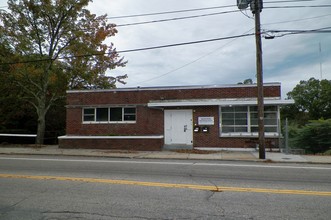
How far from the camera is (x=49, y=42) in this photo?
874 inches

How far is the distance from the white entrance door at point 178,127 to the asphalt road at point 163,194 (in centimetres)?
838

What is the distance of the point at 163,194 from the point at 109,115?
553 inches

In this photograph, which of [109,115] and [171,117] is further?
[109,115]

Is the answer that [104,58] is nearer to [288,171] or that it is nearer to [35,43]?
[35,43]

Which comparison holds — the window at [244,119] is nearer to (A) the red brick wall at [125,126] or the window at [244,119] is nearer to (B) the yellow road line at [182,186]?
(A) the red brick wall at [125,126]

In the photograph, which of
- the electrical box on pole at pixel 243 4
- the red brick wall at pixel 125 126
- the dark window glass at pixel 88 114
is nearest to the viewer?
the electrical box on pole at pixel 243 4

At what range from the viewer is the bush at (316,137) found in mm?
18500

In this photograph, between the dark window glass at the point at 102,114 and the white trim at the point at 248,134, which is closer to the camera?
the white trim at the point at 248,134

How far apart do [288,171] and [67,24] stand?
18.2m

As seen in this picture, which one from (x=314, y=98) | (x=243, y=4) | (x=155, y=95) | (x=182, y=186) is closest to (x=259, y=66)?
(x=243, y=4)

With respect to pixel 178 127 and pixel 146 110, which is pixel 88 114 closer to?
pixel 146 110

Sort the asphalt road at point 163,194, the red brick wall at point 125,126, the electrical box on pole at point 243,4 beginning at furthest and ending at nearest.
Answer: the red brick wall at point 125,126, the electrical box on pole at point 243,4, the asphalt road at point 163,194

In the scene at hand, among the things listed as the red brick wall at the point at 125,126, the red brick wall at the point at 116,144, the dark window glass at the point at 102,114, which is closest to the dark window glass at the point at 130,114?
the red brick wall at the point at 125,126

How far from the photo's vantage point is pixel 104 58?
82.7 feet
